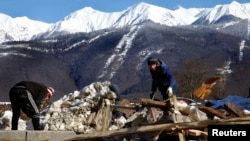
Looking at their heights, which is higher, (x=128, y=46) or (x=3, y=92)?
(x=128, y=46)

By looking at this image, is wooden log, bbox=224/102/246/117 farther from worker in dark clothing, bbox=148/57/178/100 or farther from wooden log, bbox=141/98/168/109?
worker in dark clothing, bbox=148/57/178/100

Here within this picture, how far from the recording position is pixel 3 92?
461 ft

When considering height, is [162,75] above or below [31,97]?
above

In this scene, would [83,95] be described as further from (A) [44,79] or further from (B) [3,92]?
(A) [44,79]

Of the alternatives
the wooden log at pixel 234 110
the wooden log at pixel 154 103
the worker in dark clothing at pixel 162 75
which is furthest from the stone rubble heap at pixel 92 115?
the worker in dark clothing at pixel 162 75

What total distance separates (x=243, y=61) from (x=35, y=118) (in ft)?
493

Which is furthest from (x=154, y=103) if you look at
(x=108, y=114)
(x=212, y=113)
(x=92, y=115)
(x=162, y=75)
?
(x=92, y=115)

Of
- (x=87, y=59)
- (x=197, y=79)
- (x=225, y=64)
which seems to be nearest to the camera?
A: (x=197, y=79)

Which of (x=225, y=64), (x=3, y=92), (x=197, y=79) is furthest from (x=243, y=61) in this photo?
(x=197, y=79)

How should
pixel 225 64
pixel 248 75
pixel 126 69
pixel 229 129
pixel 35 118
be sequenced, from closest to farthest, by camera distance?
Result: 1. pixel 229 129
2. pixel 35 118
3. pixel 248 75
4. pixel 225 64
5. pixel 126 69

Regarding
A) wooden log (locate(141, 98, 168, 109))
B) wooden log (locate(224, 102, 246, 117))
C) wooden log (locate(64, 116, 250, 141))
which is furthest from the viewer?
wooden log (locate(141, 98, 168, 109))

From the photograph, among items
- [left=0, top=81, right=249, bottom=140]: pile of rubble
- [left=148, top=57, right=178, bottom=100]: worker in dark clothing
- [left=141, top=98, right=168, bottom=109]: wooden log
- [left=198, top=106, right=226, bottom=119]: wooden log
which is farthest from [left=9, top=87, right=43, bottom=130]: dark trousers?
[left=198, top=106, right=226, bottom=119]: wooden log

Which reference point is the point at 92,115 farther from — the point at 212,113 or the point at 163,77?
the point at 212,113

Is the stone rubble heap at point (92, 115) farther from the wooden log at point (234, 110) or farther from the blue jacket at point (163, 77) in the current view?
Result: the blue jacket at point (163, 77)
